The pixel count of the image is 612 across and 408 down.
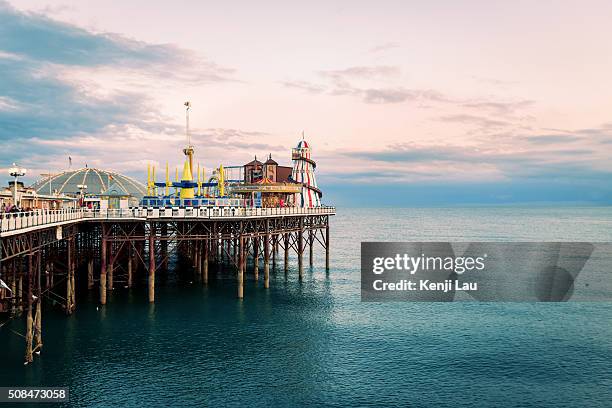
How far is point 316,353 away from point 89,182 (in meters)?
92.5

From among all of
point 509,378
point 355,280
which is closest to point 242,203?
point 355,280

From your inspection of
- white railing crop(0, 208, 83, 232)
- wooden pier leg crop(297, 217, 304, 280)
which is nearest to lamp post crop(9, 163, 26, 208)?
white railing crop(0, 208, 83, 232)

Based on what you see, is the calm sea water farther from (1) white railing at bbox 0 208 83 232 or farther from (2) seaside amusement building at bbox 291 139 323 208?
(2) seaside amusement building at bbox 291 139 323 208

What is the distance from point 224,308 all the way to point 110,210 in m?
15.9

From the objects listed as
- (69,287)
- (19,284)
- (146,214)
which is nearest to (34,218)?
(69,287)

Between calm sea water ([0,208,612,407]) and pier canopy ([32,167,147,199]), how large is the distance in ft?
203

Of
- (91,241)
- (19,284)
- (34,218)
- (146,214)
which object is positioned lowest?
(19,284)

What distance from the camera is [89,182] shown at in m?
115

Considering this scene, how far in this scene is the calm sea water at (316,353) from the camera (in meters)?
31.1

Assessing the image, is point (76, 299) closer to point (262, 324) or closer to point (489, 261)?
point (262, 324)

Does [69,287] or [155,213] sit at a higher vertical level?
[155,213]

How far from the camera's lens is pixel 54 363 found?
34.0m

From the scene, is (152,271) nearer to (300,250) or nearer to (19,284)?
(19,284)

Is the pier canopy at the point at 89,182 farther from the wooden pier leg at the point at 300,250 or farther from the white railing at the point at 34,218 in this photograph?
the white railing at the point at 34,218
